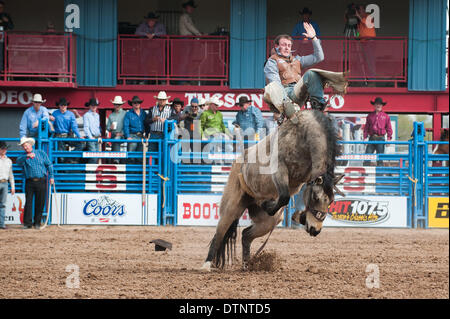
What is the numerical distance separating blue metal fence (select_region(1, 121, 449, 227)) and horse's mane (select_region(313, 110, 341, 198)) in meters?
7.23

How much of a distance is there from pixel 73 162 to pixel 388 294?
10136 mm

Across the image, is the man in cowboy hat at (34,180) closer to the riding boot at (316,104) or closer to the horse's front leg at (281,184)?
the horse's front leg at (281,184)

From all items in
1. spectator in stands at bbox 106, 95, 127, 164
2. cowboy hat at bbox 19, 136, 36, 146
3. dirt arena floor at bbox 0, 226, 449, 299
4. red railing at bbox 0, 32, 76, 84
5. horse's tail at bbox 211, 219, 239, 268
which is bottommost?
dirt arena floor at bbox 0, 226, 449, 299

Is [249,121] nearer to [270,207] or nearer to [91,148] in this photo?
[91,148]

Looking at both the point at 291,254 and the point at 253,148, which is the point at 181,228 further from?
the point at 253,148

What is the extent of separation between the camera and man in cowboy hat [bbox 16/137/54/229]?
566 inches

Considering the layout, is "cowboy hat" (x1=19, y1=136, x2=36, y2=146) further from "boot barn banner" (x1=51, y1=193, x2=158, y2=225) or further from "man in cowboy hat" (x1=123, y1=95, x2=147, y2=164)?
"man in cowboy hat" (x1=123, y1=95, x2=147, y2=164)

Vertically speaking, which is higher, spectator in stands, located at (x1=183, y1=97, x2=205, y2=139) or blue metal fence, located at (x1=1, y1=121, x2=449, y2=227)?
spectator in stands, located at (x1=183, y1=97, x2=205, y2=139)

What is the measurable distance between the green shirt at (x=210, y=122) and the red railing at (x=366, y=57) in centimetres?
433

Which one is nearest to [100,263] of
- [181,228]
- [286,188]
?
[286,188]

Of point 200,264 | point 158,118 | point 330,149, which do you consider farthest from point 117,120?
point 330,149

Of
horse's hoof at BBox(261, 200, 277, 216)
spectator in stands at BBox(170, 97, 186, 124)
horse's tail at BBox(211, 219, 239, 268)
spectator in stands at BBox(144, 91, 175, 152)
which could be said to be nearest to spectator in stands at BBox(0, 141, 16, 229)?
spectator in stands at BBox(144, 91, 175, 152)

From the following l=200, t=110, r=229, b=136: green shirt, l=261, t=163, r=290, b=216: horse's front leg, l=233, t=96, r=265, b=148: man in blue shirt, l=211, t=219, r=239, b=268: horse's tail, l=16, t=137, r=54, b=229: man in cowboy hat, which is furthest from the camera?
l=200, t=110, r=229, b=136: green shirt

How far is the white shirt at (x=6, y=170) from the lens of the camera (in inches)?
560
